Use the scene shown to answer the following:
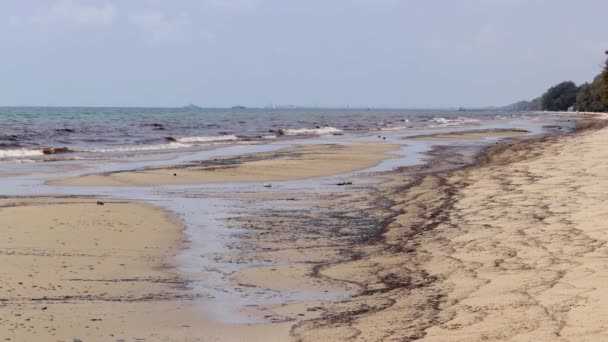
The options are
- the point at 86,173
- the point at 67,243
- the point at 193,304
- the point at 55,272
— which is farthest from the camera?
the point at 86,173

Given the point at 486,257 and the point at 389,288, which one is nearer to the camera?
the point at 389,288

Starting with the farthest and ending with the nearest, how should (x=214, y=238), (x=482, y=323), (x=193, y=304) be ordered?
1. (x=214, y=238)
2. (x=193, y=304)
3. (x=482, y=323)

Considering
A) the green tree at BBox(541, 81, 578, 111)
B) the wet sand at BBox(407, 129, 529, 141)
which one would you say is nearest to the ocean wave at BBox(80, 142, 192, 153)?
the wet sand at BBox(407, 129, 529, 141)

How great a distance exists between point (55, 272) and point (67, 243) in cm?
156

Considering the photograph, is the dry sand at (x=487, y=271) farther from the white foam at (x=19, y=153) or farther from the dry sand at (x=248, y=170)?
the white foam at (x=19, y=153)

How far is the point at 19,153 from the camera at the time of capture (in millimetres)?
26453

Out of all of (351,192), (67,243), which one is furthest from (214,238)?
(351,192)

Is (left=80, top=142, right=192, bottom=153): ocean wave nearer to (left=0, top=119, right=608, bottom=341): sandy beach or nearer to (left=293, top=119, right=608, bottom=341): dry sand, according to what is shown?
(left=0, top=119, right=608, bottom=341): sandy beach

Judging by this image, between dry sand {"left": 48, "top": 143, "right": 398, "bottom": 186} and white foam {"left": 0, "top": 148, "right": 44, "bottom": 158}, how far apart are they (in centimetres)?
737

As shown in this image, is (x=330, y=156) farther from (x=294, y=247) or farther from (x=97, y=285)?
(x=97, y=285)

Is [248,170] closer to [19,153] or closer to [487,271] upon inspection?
[19,153]

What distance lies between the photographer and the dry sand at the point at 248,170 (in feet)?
53.9

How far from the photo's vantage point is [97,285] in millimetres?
6730

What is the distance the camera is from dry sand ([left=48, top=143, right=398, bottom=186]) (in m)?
16.4
